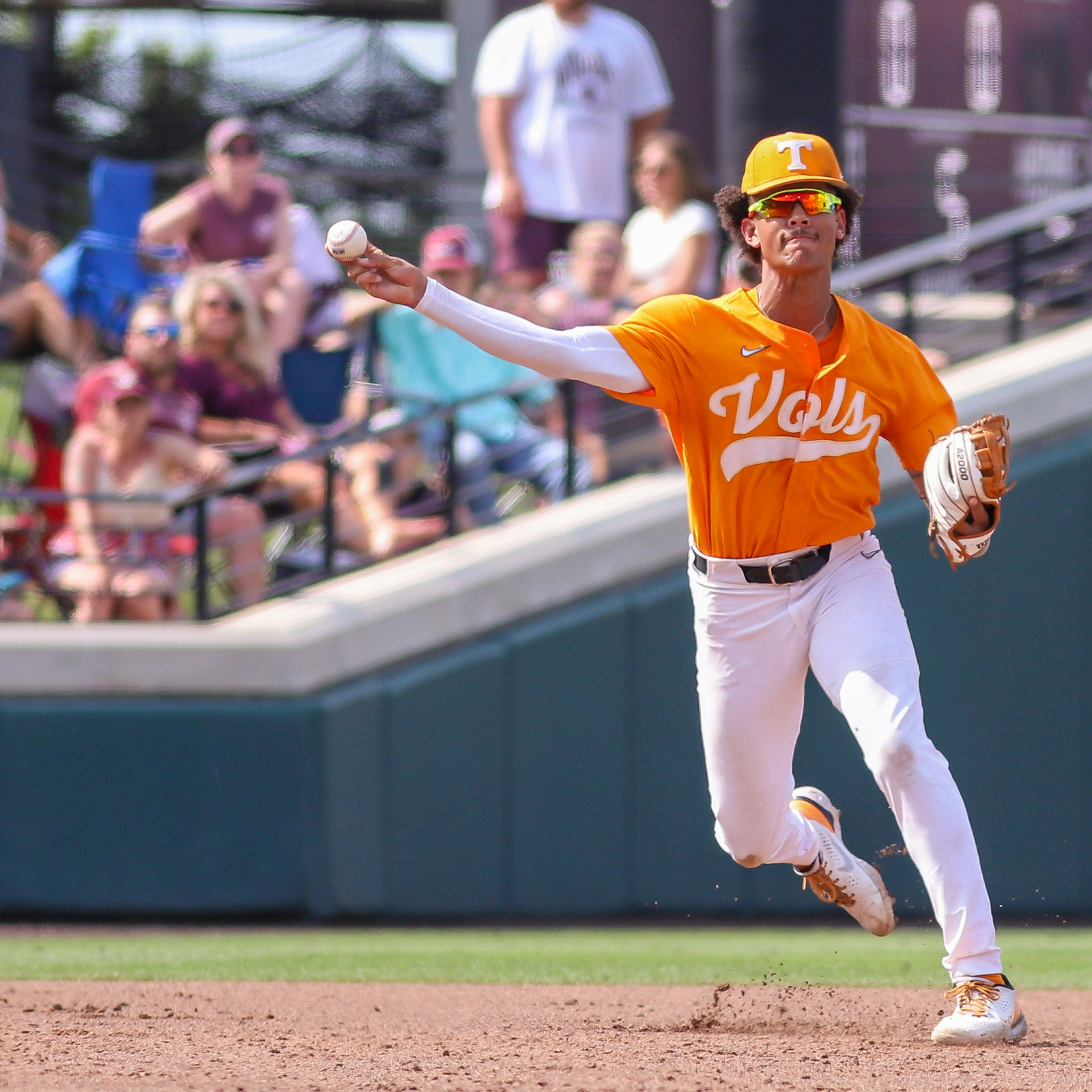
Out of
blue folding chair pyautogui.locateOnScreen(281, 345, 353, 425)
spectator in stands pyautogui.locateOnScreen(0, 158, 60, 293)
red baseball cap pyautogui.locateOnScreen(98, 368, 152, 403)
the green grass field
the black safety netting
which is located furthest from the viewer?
the black safety netting

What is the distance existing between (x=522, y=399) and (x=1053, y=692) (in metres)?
2.66

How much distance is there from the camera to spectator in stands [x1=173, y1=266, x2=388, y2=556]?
7152mm

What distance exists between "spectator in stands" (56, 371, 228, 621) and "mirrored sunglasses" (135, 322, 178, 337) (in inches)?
7.7

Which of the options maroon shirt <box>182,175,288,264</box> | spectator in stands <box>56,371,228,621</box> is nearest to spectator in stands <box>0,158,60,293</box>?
maroon shirt <box>182,175,288,264</box>

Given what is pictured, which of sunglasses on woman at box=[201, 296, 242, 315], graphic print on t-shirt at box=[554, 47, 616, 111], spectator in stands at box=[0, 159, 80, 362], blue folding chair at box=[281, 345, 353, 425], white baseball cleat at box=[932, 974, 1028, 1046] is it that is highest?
graphic print on t-shirt at box=[554, 47, 616, 111]

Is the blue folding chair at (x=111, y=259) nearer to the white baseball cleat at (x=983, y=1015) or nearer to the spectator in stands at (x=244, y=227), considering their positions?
the spectator in stands at (x=244, y=227)

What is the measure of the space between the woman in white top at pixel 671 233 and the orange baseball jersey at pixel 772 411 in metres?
3.18

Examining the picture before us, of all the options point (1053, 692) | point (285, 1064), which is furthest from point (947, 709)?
point (285, 1064)

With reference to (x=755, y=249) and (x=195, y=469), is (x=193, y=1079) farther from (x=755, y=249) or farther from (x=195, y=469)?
(x=195, y=469)

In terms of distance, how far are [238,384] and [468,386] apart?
3.29ft

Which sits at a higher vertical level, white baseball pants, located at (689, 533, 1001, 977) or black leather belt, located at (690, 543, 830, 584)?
black leather belt, located at (690, 543, 830, 584)

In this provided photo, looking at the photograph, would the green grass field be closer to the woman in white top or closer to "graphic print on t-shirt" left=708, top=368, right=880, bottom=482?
"graphic print on t-shirt" left=708, top=368, right=880, bottom=482

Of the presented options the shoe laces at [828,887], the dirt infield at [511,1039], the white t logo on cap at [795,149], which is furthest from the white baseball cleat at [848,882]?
the white t logo on cap at [795,149]

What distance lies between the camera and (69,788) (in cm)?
666
